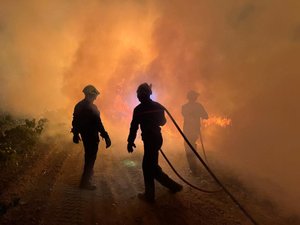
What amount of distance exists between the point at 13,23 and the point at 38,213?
74.9 ft

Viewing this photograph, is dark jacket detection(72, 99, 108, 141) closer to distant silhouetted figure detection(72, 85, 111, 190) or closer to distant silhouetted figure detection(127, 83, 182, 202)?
distant silhouetted figure detection(72, 85, 111, 190)

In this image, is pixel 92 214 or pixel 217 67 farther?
pixel 217 67

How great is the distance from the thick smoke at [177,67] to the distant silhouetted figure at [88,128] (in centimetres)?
492

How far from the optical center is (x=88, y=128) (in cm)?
770

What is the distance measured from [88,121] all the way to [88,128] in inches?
7.0

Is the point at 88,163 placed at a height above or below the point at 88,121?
below

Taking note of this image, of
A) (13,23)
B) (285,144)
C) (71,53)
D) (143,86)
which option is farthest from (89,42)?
(143,86)

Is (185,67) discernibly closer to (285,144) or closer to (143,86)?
(285,144)

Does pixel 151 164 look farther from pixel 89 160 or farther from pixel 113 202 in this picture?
pixel 89 160

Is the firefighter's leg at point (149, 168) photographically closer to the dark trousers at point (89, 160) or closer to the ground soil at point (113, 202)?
the ground soil at point (113, 202)

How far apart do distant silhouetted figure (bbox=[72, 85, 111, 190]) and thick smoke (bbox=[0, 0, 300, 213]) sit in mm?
4919

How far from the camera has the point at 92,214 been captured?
20.3 feet

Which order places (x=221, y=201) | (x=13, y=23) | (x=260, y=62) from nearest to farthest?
(x=221, y=201) < (x=260, y=62) < (x=13, y=23)

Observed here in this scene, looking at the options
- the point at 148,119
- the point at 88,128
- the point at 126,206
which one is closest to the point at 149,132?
the point at 148,119
